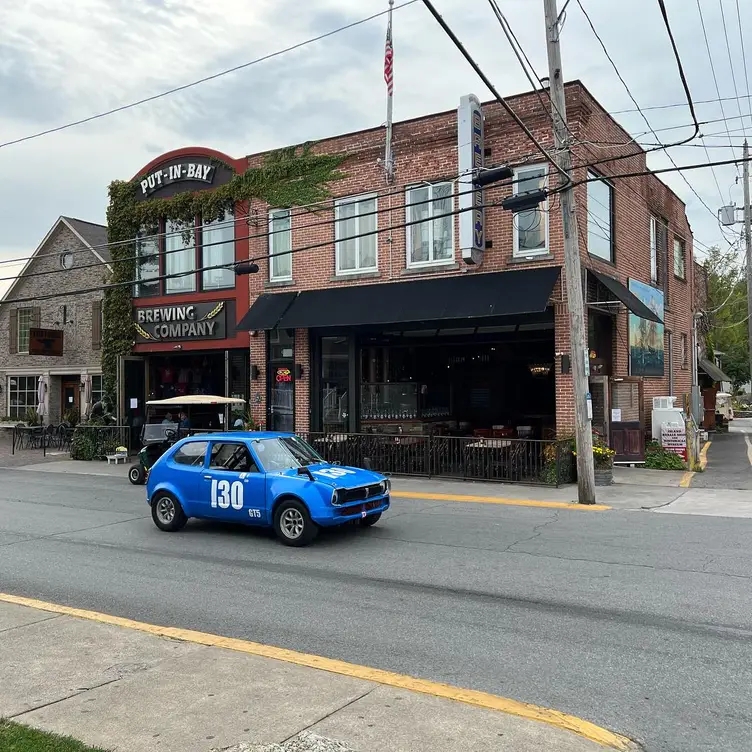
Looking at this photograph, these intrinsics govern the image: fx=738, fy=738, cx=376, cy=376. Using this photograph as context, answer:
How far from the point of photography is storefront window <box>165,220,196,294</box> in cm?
2250

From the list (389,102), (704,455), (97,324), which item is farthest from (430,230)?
(97,324)

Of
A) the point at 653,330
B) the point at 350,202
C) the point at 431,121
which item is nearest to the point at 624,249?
the point at 653,330

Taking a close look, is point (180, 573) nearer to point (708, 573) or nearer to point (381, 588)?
point (381, 588)

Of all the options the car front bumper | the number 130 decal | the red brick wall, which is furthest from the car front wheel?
the car front bumper

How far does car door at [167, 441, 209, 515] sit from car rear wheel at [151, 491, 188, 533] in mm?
173

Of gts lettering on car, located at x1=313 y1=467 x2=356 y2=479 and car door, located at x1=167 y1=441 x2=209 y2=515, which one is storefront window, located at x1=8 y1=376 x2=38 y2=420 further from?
gts lettering on car, located at x1=313 y1=467 x2=356 y2=479

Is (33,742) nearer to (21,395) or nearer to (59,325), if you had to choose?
(59,325)

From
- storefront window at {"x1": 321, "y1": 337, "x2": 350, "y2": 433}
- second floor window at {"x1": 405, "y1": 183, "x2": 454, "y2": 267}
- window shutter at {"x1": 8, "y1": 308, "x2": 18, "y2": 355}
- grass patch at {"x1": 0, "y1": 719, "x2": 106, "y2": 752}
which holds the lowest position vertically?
grass patch at {"x1": 0, "y1": 719, "x2": 106, "y2": 752}

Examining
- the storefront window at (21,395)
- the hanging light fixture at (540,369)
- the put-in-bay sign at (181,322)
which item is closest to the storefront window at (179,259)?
the put-in-bay sign at (181,322)

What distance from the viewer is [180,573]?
8484mm

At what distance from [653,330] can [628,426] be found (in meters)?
4.46

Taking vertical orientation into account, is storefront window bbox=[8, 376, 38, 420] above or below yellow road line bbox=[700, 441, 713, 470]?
above

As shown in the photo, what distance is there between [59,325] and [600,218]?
20629mm

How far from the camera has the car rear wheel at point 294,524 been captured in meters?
9.65
